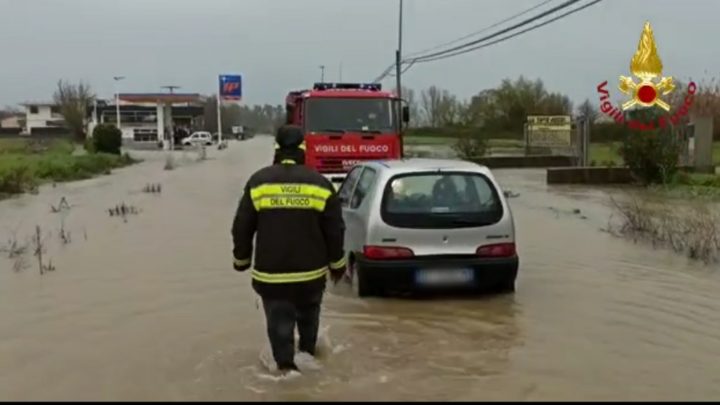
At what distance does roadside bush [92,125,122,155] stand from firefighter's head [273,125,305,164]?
4392cm

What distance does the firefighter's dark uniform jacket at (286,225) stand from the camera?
5281mm

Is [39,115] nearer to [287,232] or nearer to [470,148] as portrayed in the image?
[470,148]

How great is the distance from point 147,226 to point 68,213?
3750mm

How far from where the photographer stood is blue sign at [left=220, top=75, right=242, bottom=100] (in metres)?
69.0

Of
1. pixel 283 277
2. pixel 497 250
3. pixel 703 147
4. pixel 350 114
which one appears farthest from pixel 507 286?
pixel 703 147

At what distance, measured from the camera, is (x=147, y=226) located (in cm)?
1555

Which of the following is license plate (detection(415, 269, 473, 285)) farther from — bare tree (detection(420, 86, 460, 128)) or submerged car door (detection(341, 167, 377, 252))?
bare tree (detection(420, 86, 460, 128))

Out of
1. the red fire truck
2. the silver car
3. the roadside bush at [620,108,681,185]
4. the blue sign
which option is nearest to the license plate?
the silver car

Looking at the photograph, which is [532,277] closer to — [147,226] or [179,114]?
[147,226]

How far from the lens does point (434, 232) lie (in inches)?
310

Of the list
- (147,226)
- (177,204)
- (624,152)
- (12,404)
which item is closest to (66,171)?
(177,204)

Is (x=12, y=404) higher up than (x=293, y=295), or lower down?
lower down

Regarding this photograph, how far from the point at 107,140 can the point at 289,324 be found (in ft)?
146

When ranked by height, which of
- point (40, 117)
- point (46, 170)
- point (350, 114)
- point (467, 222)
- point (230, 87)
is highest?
point (230, 87)
